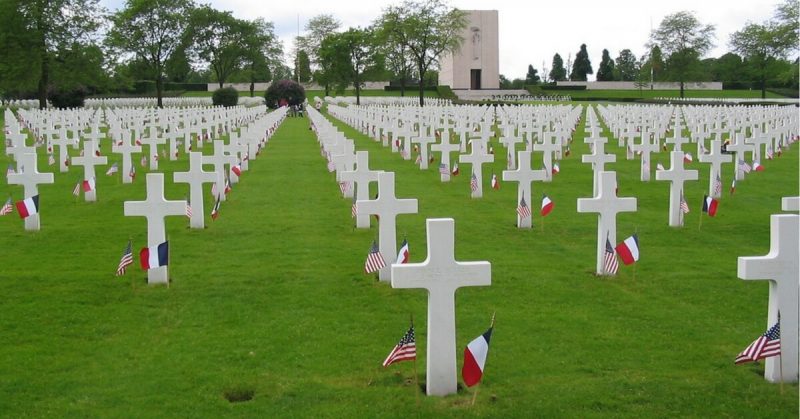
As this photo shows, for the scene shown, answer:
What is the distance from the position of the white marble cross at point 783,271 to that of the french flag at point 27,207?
8.41m

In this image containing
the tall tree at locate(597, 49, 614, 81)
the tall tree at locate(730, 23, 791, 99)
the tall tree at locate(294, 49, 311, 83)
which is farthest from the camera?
the tall tree at locate(597, 49, 614, 81)

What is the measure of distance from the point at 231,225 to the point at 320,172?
6.65 m

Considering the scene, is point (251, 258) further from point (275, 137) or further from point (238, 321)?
point (275, 137)

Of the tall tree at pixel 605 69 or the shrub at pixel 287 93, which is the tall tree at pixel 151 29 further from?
the tall tree at pixel 605 69

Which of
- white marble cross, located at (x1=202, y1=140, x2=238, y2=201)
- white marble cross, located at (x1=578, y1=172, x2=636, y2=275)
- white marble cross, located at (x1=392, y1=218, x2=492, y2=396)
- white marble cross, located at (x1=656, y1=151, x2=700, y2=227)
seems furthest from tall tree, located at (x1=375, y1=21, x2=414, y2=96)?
white marble cross, located at (x1=392, y1=218, x2=492, y2=396)

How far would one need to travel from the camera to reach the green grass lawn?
5.54 m

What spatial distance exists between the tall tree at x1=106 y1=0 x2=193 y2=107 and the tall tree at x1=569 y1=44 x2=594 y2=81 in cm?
5194

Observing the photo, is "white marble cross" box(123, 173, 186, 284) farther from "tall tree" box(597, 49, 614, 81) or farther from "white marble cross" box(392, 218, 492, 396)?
"tall tree" box(597, 49, 614, 81)

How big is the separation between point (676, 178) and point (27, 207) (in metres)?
8.07

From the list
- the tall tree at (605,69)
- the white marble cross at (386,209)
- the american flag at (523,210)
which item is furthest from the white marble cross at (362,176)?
the tall tree at (605,69)

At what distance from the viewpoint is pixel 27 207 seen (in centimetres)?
1087

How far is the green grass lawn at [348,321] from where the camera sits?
5.54 m

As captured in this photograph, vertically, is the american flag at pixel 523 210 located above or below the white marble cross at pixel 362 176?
below

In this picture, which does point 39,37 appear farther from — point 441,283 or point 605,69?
point 605,69
